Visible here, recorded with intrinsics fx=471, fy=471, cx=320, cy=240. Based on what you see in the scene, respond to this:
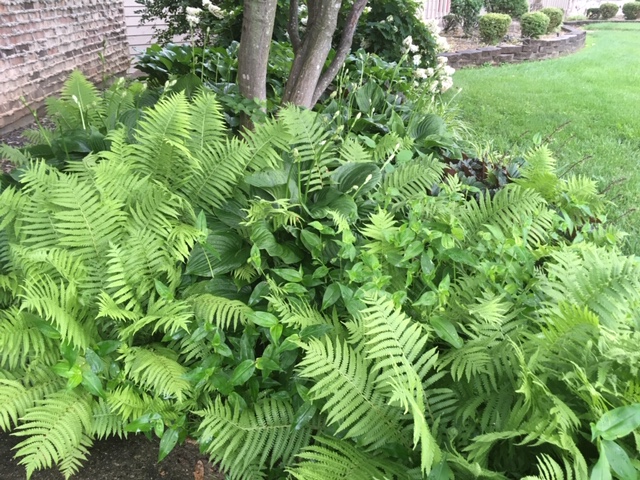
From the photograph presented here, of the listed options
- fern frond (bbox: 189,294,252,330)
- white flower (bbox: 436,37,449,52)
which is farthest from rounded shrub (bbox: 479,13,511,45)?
fern frond (bbox: 189,294,252,330)

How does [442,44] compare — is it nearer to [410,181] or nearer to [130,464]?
[410,181]

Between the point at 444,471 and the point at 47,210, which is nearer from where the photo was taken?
the point at 444,471

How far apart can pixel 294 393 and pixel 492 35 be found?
1078cm

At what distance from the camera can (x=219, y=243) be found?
2094 mm

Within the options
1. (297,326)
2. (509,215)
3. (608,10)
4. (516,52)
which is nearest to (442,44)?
(509,215)

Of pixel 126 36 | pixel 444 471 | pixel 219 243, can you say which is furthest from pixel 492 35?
pixel 444 471

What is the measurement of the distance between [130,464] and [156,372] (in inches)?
13.3

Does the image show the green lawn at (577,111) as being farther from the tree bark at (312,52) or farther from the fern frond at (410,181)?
the tree bark at (312,52)

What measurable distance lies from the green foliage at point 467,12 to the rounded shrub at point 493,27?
2.73 ft

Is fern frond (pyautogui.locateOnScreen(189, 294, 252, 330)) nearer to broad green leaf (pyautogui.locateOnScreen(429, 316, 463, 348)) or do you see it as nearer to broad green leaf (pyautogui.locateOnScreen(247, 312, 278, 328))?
broad green leaf (pyautogui.locateOnScreen(247, 312, 278, 328))

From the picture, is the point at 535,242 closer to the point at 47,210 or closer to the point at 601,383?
the point at 601,383

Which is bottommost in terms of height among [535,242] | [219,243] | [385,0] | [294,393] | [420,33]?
[294,393]

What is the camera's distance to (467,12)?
11250 millimetres

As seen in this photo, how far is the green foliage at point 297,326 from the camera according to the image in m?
1.37
